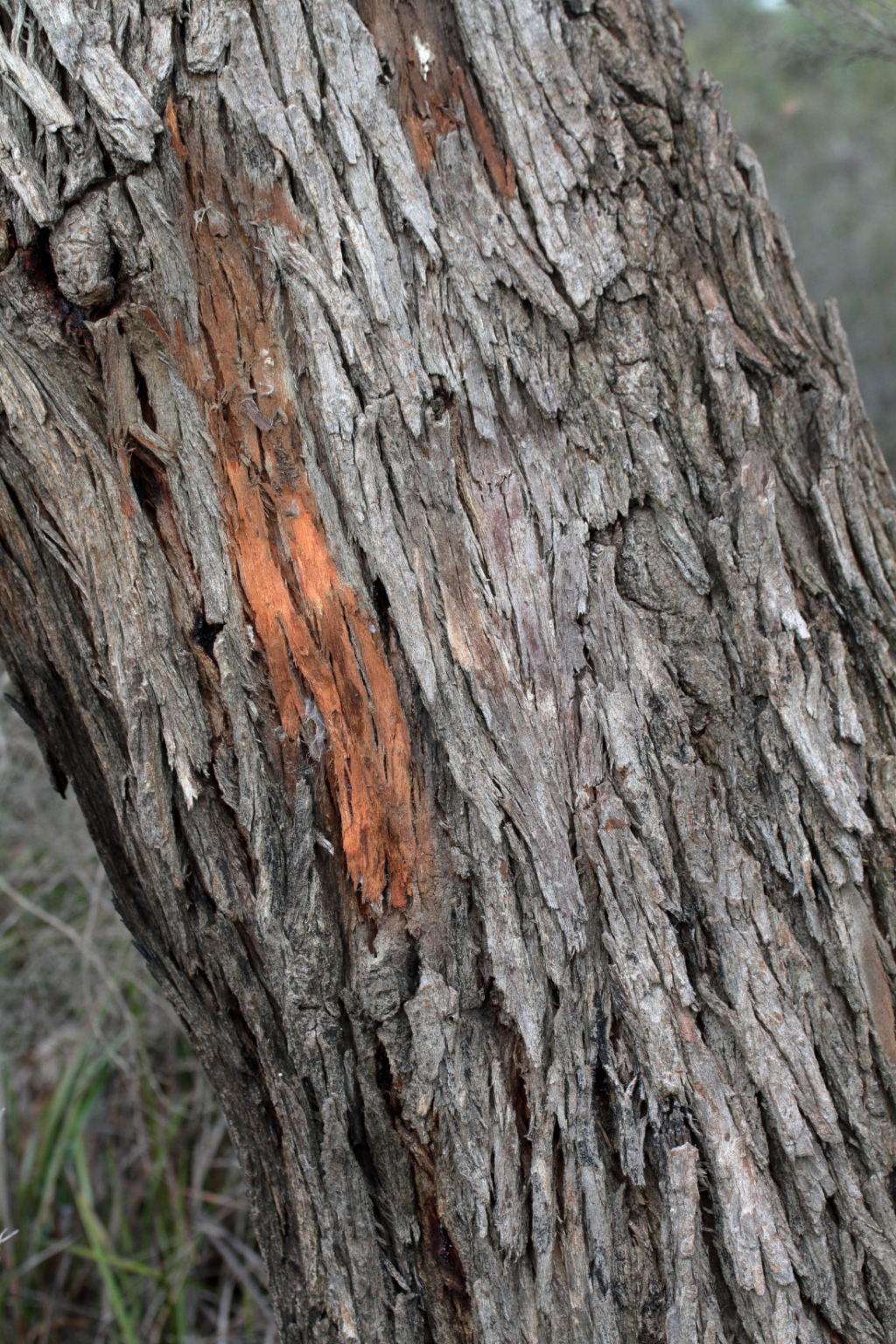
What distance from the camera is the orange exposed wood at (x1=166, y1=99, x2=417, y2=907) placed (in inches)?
49.6

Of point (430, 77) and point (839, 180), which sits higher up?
point (839, 180)

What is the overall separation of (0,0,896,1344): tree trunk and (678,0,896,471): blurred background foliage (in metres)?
4.36

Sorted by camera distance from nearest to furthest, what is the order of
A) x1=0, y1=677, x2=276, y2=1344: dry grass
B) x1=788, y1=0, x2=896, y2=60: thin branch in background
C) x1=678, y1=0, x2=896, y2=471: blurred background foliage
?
1. x1=788, y1=0, x2=896, y2=60: thin branch in background
2. x1=0, y1=677, x2=276, y2=1344: dry grass
3. x1=678, y1=0, x2=896, y2=471: blurred background foliage

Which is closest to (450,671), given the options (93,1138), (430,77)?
(430,77)

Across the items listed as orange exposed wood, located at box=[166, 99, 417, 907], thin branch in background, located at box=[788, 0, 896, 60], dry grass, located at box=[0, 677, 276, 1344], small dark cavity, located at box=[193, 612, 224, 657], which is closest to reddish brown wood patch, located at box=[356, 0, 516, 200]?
orange exposed wood, located at box=[166, 99, 417, 907]

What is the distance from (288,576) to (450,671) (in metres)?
0.28

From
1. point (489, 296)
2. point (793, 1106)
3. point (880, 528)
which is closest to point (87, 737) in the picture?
point (489, 296)

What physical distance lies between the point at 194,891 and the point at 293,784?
248 mm

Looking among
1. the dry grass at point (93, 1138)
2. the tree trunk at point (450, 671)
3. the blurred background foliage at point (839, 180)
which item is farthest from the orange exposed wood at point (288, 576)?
the blurred background foliage at point (839, 180)

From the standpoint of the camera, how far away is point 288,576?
1.29 meters

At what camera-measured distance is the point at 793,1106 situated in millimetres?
1259

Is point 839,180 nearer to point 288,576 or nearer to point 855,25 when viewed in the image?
point 855,25

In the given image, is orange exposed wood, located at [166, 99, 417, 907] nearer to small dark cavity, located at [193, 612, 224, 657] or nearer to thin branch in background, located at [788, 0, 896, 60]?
small dark cavity, located at [193, 612, 224, 657]

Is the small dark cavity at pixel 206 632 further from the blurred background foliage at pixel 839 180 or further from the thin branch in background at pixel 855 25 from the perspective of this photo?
the blurred background foliage at pixel 839 180
